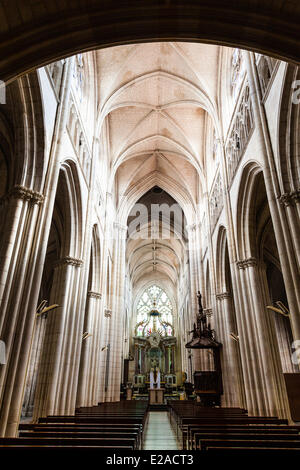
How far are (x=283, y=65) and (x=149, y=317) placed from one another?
36.0 m

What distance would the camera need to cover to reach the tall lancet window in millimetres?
39781

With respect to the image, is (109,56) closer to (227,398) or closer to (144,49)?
(144,49)

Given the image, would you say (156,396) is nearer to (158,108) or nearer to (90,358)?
(90,358)

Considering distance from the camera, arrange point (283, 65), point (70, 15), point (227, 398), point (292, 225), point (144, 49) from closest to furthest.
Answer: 1. point (70, 15)
2. point (292, 225)
3. point (283, 65)
4. point (227, 398)
5. point (144, 49)

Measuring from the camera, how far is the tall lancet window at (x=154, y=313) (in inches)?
1566

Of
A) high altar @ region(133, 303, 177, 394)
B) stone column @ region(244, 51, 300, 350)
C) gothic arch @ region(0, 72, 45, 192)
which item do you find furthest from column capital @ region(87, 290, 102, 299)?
high altar @ region(133, 303, 177, 394)

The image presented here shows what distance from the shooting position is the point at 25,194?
22.0 feet

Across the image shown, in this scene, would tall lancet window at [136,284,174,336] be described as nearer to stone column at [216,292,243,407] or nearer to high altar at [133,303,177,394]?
high altar at [133,303,177,394]

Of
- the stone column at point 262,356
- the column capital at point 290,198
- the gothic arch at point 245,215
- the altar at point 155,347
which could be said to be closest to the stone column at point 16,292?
the column capital at point 290,198

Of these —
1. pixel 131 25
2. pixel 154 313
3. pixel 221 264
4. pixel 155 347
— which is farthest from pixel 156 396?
pixel 131 25

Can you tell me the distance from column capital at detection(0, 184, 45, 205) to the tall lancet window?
113 feet

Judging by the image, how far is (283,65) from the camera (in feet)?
24.2

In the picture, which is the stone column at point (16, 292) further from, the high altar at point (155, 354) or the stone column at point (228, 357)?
the high altar at point (155, 354)
